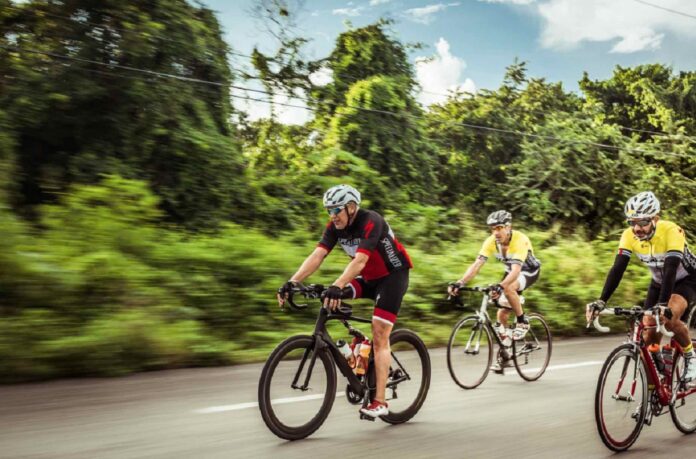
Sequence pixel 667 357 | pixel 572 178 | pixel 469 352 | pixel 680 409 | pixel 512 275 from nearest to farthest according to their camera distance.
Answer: pixel 667 357 < pixel 680 409 < pixel 469 352 < pixel 512 275 < pixel 572 178

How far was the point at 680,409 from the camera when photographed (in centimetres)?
603

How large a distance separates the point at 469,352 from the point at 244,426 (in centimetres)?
350

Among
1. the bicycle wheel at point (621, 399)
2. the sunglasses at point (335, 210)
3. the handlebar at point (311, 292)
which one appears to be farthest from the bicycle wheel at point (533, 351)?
the sunglasses at point (335, 210)

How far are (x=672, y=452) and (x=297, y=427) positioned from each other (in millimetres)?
2968

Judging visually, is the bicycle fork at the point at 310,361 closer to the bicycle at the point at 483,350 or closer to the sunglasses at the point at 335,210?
the sunglasses at the point at 335,210

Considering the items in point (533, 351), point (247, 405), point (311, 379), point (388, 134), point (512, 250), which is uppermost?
point (388, 134)

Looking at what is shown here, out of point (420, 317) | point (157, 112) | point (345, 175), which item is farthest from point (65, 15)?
point (420, 317)

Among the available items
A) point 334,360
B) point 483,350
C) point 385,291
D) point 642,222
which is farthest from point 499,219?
point 334,360

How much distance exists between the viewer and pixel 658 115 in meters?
32.1

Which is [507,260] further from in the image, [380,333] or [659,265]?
[380,333]

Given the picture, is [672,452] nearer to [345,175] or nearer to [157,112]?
[157,112]

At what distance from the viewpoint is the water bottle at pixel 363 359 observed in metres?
5.61

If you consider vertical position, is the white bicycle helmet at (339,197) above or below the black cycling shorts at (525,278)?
above

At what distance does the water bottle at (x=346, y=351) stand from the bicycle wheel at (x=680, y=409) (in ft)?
8.94
